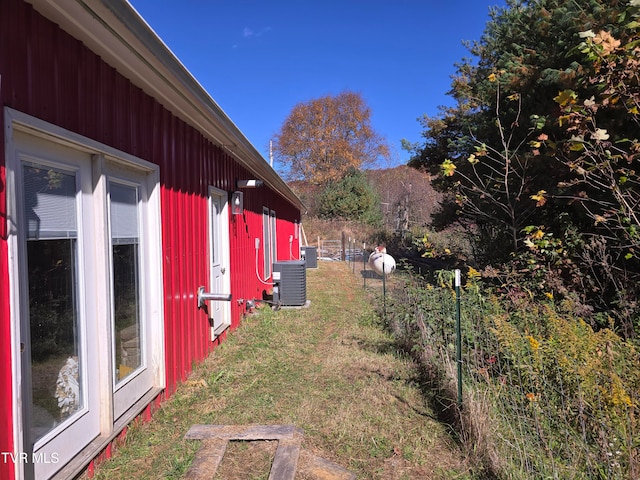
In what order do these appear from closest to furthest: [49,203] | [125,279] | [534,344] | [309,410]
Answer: [49,203]
[534,344]
[125,279]
[309,410]

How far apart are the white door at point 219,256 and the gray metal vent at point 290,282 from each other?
1.99 m

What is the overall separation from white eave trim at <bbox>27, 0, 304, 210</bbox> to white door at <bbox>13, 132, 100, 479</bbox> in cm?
68

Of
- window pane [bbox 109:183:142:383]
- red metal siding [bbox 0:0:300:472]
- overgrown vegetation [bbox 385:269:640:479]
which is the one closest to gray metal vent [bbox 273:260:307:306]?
red metal siding [bbox 0:0:300:472]

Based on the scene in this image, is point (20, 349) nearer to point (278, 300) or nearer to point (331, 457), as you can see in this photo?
point (331, 457)

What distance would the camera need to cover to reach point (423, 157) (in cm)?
1216

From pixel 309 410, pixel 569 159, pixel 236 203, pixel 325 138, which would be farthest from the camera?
pixel 325 138

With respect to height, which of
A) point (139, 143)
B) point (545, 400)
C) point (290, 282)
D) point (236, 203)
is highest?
point (139, 143)

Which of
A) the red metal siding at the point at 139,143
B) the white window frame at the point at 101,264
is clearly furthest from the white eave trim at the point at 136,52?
the white window frame at the point at 101,264

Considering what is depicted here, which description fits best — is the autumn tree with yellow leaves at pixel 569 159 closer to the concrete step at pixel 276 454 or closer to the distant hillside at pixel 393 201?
the concrete step at pixel 276 454

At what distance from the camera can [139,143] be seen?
10.6 feet

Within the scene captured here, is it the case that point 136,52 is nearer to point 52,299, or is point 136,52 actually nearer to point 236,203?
point 52,299

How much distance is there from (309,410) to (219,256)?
283 centimetres

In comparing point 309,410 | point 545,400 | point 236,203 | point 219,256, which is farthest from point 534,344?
point 236,203

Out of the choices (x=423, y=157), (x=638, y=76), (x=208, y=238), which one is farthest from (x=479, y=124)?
(x=208, y=238)
